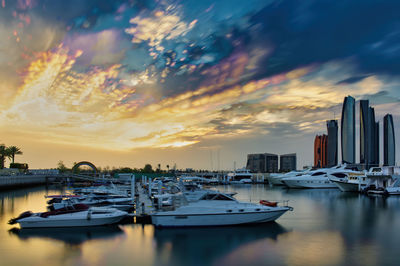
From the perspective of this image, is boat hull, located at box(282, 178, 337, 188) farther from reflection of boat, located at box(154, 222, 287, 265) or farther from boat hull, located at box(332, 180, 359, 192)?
reflection of boat, located at box(154, 222, 287, 265)

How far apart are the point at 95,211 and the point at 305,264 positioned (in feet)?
51.7

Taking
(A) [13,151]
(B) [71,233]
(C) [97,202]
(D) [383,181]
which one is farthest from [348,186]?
(A) [13,151]

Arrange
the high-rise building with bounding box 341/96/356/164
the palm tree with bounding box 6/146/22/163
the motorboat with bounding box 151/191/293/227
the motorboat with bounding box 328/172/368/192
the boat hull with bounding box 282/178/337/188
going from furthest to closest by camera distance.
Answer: the high-rise building with bounding box 341/96/356/164
the palm tree with bounding box 6/146/22/163
the boat hull with bounding box 282/178/337/188
the motorboat with bounding box 328/172/368/192
the motorboat with bounding box 151/191/293/227

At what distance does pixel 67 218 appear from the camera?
22516 millimetres

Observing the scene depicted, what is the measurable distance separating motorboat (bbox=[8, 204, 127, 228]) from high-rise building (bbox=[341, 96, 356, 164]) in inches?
7194

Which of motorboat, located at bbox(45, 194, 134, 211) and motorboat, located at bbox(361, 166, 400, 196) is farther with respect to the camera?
motorboat, located at bbox(361, 166, 400, 196)

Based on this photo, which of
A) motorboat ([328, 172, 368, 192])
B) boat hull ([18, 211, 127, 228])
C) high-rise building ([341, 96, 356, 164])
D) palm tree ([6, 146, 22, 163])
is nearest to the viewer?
boat hull ([18, 211, 127, 228])

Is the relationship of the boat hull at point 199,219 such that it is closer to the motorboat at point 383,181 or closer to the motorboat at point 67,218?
the motorboat at point 67,218

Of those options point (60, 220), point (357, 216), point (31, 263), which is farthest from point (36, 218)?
point (357, 216)

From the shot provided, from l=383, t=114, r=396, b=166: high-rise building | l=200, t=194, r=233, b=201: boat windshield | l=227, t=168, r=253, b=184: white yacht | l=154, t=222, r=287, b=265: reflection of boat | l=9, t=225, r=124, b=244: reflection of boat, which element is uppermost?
l=383, t=114, r=396, b=166: high-rise building

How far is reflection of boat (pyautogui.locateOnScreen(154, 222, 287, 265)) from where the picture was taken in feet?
55.3

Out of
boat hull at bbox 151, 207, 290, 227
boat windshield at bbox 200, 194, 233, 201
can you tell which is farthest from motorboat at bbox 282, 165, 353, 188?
boat windshield at bbox 200, 194, 233, 201

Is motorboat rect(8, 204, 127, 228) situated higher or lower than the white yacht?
higher

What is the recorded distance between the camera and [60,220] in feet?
73.7
